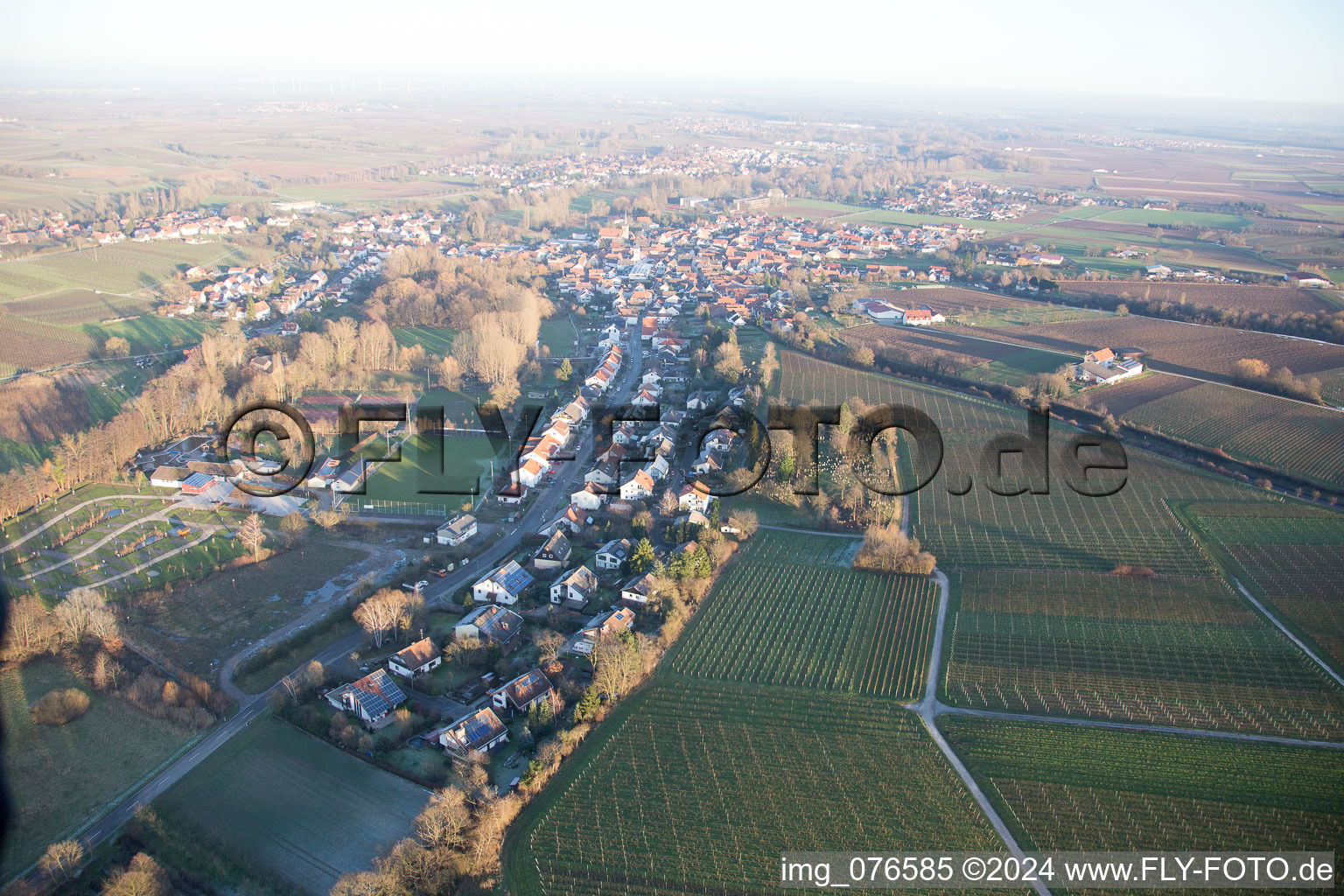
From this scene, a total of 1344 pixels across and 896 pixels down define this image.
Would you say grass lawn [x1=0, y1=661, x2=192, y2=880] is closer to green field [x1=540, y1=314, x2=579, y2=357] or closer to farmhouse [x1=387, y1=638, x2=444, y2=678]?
farmhouse [x1=387, y1=638, x2=444, y2=678]

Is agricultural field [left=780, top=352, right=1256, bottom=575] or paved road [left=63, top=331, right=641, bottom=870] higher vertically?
agricultural field [left=780, top=352, right=1256, bottom=575]

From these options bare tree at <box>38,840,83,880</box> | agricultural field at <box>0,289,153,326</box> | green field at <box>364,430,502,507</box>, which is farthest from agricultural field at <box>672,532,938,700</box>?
agricultural field at <box>0,289,153,326</box>

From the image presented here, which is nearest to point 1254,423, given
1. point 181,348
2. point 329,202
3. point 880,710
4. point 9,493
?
point 880,710

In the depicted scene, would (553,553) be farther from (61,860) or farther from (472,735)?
(61,860)

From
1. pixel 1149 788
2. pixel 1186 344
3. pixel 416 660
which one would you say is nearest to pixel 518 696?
pixel 416 660

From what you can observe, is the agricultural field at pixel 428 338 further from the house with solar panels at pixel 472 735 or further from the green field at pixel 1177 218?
the green field at pixel 1177 218
